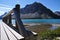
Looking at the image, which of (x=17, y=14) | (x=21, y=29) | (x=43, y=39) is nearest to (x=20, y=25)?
(x=21, y=29)

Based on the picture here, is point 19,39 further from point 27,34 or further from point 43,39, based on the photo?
point 43,39

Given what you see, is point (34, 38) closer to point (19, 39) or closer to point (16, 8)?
point (19, 39)

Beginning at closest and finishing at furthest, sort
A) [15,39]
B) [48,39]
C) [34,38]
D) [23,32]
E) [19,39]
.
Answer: [19,39] < [15,39] < [34,38] < [23,32] < [48,39]

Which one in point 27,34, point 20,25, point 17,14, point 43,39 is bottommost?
point 43,39

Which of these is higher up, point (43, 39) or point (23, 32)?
point (23, 32)

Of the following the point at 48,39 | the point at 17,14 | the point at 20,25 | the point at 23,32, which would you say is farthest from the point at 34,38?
the point at 48,39

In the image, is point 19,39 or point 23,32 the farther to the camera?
point 23,32

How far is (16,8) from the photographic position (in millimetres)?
3498

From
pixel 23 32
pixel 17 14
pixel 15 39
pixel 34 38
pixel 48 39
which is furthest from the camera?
pixel 48 39

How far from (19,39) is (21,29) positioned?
1.04 metres

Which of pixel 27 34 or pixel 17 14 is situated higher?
pixel 17 14

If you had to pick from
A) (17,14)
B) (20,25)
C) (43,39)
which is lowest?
(43,39)

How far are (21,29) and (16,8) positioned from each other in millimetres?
806

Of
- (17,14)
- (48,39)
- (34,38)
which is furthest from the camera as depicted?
(48,39)
